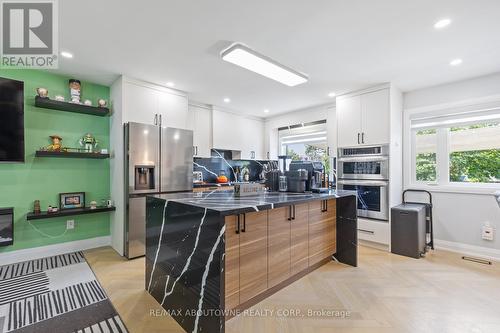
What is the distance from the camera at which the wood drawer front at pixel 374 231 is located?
3.50m

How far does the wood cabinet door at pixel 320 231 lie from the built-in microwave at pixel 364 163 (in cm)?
130

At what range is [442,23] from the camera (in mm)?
2084

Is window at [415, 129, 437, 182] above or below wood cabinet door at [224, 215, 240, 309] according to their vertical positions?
above

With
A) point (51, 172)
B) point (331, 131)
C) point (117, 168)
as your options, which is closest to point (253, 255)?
point (117, 168)

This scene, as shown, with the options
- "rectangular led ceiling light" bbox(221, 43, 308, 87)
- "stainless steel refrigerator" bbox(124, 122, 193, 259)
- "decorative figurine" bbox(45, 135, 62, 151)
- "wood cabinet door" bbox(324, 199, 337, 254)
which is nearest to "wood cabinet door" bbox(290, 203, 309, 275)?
"wood cabinet door" bbox(324, 199, 337, 254)

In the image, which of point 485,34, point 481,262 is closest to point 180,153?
point 485,34

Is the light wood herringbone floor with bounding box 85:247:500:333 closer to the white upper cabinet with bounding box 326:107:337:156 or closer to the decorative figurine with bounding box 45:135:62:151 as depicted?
the decorative figurine with bounding box 45:135:62:151

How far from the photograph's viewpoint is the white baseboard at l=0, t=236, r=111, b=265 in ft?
9.61

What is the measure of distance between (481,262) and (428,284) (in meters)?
1.27

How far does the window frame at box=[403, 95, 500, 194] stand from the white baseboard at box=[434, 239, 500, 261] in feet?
2.57

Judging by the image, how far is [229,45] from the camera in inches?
97.3

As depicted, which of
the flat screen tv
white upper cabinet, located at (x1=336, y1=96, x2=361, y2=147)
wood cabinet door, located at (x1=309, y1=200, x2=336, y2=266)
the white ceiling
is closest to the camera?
the white ceiling

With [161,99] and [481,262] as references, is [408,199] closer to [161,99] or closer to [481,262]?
[481,262]

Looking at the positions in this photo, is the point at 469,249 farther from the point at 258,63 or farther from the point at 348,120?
the point at 258,63
